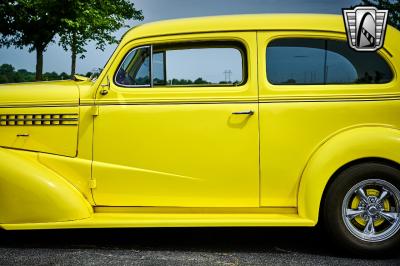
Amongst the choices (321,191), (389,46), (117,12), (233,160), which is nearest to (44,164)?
(233,160)

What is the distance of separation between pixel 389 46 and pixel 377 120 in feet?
2.18

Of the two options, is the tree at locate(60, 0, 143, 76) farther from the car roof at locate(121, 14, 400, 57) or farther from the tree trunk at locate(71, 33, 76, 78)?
the car roof at locate(121, 14, 400, 57)

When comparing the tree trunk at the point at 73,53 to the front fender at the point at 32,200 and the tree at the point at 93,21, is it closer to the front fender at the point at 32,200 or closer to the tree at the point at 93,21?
the tree at the point at 93,21

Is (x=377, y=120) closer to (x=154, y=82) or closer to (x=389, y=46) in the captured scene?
(x=389, y=46)

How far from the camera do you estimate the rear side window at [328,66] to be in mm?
4223

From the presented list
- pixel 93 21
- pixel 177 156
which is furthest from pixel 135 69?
pixel 93 21

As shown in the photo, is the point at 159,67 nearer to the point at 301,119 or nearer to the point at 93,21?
the point at 301,119

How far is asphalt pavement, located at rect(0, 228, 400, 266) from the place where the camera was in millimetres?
4008

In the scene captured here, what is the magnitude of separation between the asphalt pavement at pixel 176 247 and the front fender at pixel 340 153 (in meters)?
0.44

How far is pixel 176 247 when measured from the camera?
4387mm

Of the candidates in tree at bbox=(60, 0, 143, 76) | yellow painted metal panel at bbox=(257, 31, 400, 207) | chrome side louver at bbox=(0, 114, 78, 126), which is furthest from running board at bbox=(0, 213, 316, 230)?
tree at bbox=(60, 0, 143, 76)

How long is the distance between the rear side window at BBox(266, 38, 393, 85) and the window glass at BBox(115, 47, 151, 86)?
41.7 inches

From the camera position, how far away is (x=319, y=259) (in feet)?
13.3

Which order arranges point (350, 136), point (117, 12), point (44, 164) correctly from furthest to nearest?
point (117, 12) < point (44, 164) < point (350, 136)
